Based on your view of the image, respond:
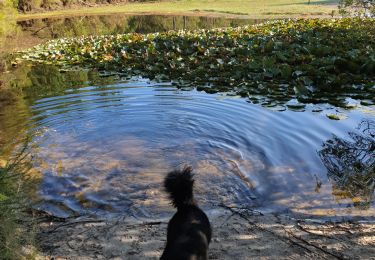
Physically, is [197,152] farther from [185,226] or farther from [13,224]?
[13,224]

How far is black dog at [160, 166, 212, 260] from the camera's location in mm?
2938

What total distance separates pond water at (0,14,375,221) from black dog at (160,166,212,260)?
1.33 m

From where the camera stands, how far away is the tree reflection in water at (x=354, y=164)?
4.94 metres

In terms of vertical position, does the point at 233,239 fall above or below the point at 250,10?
below

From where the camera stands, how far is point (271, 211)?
4621mm

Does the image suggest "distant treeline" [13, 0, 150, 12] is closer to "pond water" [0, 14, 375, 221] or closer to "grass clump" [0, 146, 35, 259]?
"pond water" [0, 14, 375, 221]

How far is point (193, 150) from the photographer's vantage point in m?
6.56

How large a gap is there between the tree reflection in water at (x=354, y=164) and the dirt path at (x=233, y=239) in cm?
75

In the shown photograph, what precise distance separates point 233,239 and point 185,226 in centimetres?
101

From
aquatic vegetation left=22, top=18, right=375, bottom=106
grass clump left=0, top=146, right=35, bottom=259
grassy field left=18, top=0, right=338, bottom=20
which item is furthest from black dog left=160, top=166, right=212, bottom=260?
grassy field left=18, top=0, right=338, bottom=20

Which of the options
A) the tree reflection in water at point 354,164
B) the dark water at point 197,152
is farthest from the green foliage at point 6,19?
the tree reflection in water at point 354,164


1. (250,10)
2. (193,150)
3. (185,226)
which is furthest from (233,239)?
(250,10)

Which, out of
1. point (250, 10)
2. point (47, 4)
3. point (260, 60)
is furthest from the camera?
point (47, 4)

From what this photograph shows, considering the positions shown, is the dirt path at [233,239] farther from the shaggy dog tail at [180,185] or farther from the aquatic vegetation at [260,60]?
the aquatic vegetation at [260,60]
